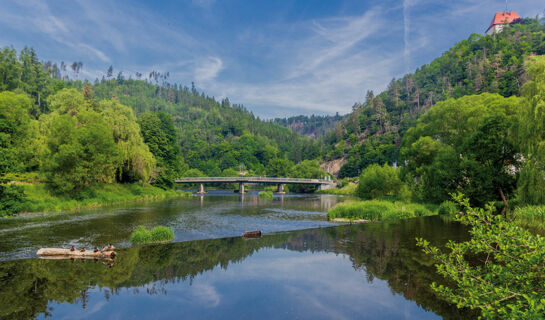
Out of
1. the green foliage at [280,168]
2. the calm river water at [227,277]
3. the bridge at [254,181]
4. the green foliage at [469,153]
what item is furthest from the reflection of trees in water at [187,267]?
the green foliage at [280,168]

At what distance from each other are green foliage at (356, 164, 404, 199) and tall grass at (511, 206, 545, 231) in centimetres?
3335

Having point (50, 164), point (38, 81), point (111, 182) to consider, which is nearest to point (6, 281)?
point (50, 164)

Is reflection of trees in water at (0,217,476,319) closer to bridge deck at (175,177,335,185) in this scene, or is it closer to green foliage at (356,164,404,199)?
green foliage at (356,164,404,199)

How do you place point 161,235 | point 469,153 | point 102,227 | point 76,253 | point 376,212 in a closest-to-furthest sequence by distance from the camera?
1. point 76,253
2. point 161,235
3. point 102,227
4. point 376,212
5. point 469,153

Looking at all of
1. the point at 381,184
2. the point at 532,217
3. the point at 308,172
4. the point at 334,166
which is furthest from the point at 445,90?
the point at 532,217

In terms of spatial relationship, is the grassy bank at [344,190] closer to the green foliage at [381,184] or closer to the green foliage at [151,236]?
A: the green foliage at [381,184]

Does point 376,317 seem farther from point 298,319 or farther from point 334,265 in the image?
point 334,265

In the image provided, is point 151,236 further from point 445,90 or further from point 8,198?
point 445,90

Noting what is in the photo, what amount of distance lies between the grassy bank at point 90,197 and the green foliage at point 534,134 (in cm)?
4556

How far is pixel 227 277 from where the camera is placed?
59.2ft

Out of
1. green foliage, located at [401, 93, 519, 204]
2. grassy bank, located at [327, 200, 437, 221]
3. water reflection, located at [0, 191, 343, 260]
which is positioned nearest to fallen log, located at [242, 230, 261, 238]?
water reflection, located at [0, 191, 343, 260]

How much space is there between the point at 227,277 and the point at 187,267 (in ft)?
9.59

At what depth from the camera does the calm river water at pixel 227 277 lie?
43.9ft

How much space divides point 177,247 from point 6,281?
10328mm
